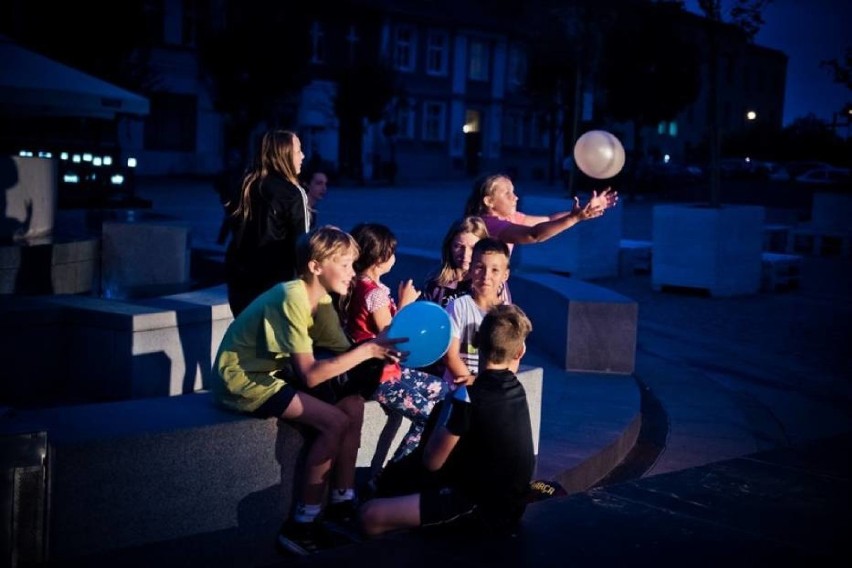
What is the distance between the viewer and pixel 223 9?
47281 millimetres

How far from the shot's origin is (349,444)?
5152 mm

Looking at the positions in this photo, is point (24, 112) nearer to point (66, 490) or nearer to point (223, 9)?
point (66, 490)

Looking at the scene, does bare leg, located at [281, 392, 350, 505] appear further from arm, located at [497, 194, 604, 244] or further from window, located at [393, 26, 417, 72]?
window, located at [393, 26, 417, 72]

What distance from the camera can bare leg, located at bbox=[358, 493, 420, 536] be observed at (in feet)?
15.0

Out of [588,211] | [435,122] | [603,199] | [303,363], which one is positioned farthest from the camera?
[435,122]

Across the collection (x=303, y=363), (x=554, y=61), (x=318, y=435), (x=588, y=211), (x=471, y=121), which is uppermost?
(x=554, y=61)

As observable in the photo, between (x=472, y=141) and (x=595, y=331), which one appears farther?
(x=472, y=141)

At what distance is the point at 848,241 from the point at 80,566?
67.9 ft

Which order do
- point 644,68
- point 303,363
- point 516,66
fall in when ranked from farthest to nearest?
1. point 516,66
2. point 644,68
3. point 303,363

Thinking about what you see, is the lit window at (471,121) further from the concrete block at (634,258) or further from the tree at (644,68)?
the concrete block at (634,258)

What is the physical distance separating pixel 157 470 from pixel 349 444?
85 cm

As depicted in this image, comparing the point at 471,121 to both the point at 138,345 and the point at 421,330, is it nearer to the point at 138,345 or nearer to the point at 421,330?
the point at 138,345

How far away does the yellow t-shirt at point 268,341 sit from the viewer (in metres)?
4.86

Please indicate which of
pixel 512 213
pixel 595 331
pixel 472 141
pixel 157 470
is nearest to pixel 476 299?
pixel 512 213
